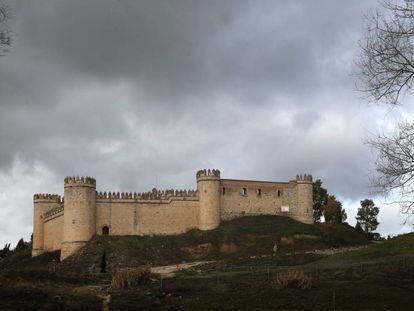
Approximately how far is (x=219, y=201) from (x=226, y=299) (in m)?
32.2

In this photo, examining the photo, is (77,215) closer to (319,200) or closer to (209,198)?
(209,198)

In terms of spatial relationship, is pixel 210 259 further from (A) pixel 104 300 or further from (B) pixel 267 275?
(A) pixel 104 300

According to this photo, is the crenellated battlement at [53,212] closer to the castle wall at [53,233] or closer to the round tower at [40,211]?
the castle wall at [53,233]

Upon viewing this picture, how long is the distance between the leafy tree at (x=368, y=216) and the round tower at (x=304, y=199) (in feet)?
51.0

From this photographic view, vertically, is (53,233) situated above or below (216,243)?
above

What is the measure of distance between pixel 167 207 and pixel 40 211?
15.6 metres

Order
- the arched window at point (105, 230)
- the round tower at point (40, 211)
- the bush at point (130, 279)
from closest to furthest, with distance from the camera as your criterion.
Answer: the bush at point (130, 279) < the arched window at point (105, 230) < the round tower at point (40, 211)

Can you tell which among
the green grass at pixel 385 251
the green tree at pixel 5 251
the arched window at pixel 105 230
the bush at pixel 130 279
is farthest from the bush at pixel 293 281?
the green tree at pixel 5 251

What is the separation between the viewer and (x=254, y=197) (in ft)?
202

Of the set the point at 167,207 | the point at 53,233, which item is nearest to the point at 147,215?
the point at 167,207

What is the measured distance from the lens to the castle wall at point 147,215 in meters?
58.2

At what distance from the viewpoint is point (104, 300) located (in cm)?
2769

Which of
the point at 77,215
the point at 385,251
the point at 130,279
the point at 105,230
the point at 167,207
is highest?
the point at 167,207

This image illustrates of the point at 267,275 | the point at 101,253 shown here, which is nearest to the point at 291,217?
the point at 101,253
